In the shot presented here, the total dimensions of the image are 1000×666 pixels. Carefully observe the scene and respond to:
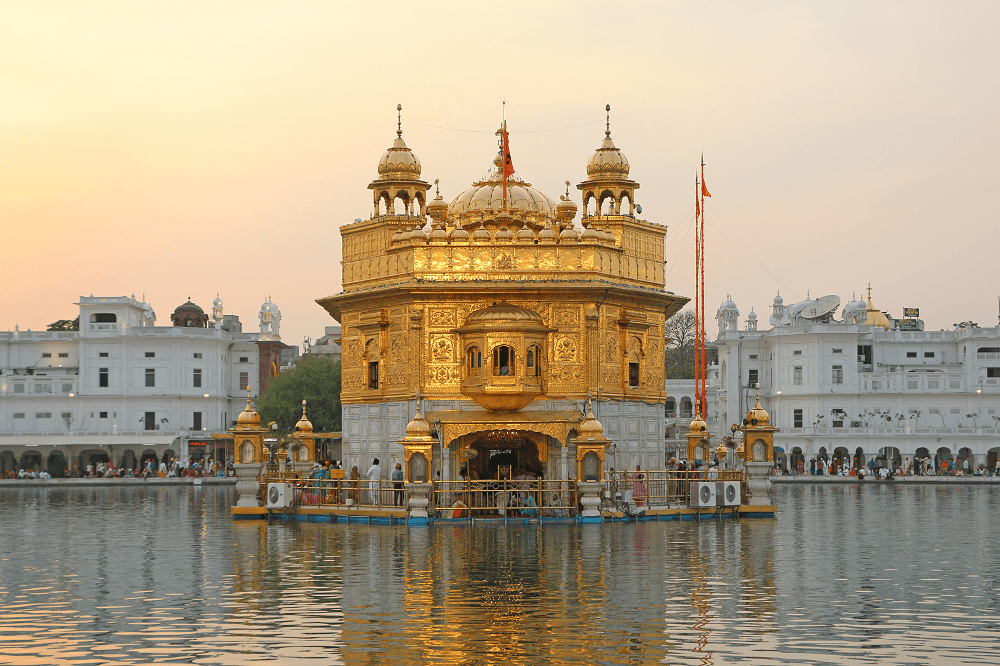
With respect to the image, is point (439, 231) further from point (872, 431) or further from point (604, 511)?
point (872, 431)

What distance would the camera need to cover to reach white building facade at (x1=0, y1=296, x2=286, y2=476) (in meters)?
82.1

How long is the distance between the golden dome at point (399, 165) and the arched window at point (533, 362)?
24.4ft

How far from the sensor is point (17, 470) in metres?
79.8

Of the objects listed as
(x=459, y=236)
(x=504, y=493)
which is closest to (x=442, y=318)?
(x=459, y=236)

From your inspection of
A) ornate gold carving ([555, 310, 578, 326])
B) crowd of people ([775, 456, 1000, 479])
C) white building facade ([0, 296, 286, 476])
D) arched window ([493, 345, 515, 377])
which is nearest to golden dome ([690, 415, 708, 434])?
ornate gold carving ([555, 310, 578, 326])

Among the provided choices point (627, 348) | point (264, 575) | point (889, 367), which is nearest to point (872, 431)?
point (889, 367)

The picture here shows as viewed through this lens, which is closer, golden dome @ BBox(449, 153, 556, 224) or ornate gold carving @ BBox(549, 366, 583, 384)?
ornate gold carving @ BBox(549, 366, 583, 384)

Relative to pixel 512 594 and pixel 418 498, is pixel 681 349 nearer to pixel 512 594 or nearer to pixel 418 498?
pixel 418 498

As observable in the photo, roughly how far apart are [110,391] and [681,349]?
4806 cm

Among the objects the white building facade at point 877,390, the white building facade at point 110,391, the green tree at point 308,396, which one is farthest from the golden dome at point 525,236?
the white building facade at point 110,391

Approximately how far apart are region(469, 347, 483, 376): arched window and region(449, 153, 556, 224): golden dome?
567cm

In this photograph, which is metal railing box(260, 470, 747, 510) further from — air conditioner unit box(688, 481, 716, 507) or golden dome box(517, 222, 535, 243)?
golden dome box(517, 222, 535, 243)

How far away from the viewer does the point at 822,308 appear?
85812mm

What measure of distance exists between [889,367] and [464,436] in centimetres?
6016
